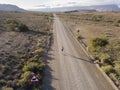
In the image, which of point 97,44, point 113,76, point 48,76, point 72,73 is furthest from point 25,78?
point 97,44

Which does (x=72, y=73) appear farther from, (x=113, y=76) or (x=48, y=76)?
(x=113, y=76)

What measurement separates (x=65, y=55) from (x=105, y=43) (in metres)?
8.98

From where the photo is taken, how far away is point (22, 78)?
25.3 m

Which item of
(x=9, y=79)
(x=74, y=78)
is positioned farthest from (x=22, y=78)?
(x=74, y=78)

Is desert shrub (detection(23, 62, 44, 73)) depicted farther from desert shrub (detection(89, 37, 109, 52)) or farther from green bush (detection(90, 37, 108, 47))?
green bush (detection(90, 37, 108, 47))

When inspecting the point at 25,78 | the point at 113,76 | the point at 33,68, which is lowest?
the point at 113,76

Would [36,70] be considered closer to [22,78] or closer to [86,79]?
[22,78]

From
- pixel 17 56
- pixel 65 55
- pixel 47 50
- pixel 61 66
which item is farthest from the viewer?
→ pixel 47 50

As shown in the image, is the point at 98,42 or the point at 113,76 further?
the point at 98,42

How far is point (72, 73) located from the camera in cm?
2816

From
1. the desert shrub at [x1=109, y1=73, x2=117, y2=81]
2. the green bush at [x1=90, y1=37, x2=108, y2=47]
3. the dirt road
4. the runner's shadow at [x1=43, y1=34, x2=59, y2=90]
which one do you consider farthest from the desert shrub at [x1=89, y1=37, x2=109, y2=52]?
the desert shrub at [x1=109, y1=73, x2=117, y2=81]

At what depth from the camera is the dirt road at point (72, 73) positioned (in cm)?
2431

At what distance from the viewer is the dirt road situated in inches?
957

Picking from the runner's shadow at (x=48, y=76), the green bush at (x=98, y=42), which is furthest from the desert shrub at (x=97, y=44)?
the runner's shadow at (x=48, y=76)
